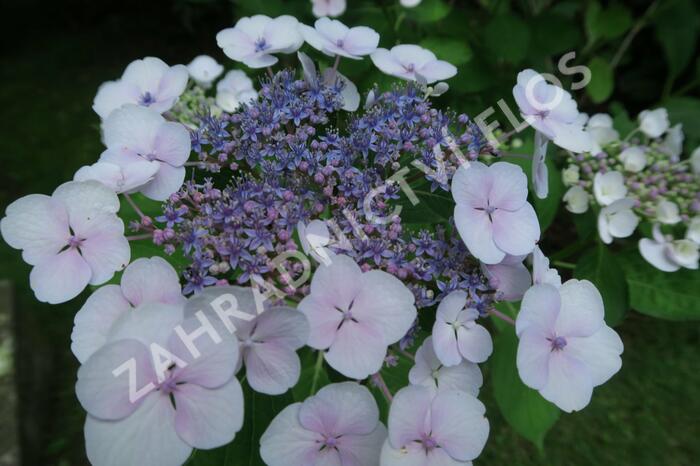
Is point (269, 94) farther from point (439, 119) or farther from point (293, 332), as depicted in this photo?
point (293, 332)

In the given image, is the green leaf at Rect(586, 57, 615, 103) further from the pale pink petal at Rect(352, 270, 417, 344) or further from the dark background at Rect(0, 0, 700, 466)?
the pale pink petal at Rect(352, 270, 417, 344)

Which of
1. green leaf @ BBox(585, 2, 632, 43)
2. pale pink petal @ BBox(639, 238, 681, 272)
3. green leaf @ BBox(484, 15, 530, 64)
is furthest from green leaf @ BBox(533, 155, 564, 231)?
green leaf @ BBox(585, 2, 632, 43)

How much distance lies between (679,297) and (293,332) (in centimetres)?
93

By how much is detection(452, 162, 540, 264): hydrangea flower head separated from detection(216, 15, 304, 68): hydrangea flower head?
13.3 inches

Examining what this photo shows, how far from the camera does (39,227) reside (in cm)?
Answer: 65

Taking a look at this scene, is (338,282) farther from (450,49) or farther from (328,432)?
(450,49)

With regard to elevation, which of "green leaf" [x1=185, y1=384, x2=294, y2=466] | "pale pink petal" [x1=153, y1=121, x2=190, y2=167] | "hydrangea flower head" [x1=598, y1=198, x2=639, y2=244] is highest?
"pale pink petal" [x1=153, y1=121, x2=190, y2=167]

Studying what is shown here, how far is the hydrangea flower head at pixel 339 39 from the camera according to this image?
31.4 inches

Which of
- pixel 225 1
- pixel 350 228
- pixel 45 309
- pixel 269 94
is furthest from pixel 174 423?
pixel 225 1

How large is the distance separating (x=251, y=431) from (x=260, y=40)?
1.76ft

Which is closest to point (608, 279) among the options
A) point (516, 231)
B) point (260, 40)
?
point (516, 231)

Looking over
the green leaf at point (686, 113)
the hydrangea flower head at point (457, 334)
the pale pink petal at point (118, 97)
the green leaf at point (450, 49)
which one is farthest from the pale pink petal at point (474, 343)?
the green leaf at point (686, 113)

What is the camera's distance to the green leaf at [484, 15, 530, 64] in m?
1.44

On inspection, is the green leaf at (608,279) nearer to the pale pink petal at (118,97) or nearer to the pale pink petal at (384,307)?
the pale pink petal at (384,307)
